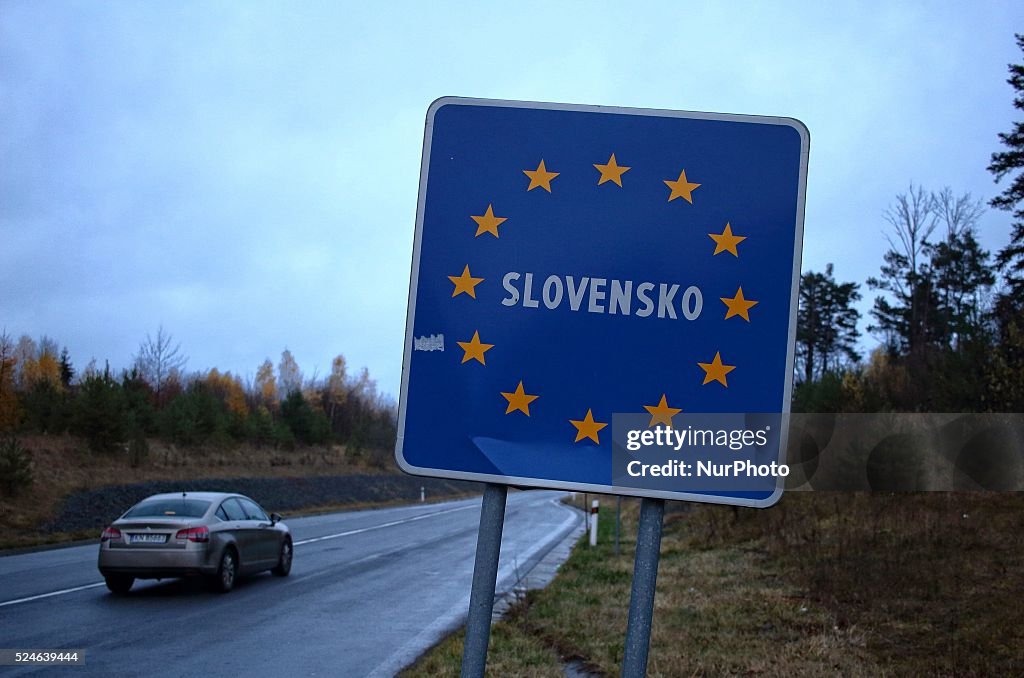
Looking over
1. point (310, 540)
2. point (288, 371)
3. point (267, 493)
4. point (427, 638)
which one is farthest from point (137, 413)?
point (288, 371)

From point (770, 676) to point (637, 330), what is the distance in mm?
5620

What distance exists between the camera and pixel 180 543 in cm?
1339

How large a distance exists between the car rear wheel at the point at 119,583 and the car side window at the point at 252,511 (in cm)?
238

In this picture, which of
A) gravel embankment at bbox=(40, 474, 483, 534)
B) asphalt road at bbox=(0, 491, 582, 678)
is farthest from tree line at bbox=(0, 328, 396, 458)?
asphalt road at bbox=(0, 491, 582, 678)

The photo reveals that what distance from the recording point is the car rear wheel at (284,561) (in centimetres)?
1603

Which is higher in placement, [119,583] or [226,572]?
[226,572]

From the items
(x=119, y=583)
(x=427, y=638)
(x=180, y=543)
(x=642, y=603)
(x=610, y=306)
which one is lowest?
(x=119, y=583)

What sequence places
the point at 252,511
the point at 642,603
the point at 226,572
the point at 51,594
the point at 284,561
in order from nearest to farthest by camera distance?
the point at 642,603 < the point at 51,594 < the point at 226,572 < the point at 252,511 < the point at 284,561

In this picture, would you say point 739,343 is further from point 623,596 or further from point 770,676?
point 623,596

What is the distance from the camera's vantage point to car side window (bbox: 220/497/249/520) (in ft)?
48.4

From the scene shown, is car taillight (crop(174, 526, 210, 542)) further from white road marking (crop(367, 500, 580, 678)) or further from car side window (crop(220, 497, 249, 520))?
white road marking (crop(367, 500, 580, 678))

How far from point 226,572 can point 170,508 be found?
1284 millimetres

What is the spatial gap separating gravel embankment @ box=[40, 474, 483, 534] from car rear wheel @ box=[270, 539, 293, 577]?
2569 mm

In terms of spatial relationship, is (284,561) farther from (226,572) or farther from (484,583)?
(484,583)
